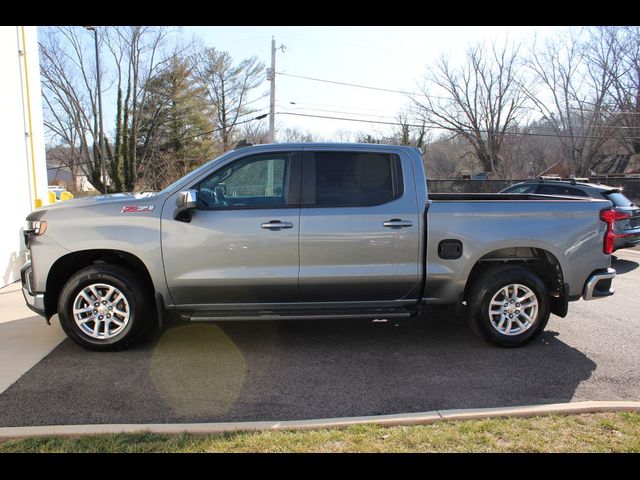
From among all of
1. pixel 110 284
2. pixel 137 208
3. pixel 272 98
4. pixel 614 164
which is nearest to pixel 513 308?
pixel 137 208

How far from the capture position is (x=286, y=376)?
4.18 m

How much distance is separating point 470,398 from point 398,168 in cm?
231

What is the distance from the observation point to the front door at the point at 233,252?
4.48m

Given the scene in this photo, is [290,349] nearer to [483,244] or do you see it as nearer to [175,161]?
[483,244]

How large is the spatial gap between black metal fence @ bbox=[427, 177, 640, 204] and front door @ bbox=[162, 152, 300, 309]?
69.9 feet

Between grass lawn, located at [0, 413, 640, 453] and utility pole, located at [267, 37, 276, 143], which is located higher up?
utility pole, located at [267, 37, 276, 143]

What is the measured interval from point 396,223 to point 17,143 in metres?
7.02

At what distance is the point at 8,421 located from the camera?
10.9 feet

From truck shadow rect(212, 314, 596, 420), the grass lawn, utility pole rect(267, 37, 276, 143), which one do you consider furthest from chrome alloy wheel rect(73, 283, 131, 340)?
utility pole rect(267, 37, 276, 143)

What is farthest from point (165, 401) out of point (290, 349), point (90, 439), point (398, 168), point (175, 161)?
point (175, 161)

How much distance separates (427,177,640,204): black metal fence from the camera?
Result: 23391 millimetres

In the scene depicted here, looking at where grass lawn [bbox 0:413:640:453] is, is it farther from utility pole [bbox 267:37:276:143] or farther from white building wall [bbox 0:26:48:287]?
utility pole [bbox 267:37:276:143]

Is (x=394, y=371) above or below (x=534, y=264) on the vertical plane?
below

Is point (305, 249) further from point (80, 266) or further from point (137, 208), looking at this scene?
point (80, 266)
